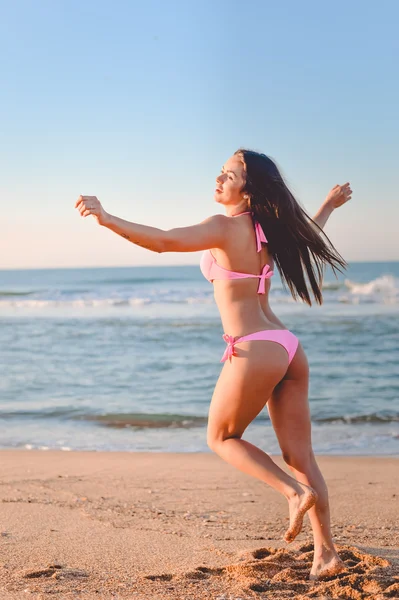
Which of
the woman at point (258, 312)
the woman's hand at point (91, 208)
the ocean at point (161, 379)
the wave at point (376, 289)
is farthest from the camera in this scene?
the wave at point (376, 289)

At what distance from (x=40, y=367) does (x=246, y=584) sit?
9.68 m

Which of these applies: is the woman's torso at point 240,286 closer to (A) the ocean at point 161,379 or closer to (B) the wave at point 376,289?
(A) the ocean at point 161,379

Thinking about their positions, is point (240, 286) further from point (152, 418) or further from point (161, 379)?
point (161, 379)

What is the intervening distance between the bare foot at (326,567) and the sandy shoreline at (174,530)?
0.08m

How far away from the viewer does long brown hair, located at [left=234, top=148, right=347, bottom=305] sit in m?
Answer: 3.49

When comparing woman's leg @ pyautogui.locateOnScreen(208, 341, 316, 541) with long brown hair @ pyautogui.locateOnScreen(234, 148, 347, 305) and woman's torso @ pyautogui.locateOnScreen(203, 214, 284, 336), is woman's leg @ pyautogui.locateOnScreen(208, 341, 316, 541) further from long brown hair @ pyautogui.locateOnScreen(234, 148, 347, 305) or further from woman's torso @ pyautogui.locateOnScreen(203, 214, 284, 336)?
long brown hair @ pyautogui.locateOnScreen(234, 148, 347, 305)

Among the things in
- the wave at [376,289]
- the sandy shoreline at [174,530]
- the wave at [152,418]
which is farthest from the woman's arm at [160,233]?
the wave at [376,289]

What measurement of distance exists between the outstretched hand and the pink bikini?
0.92 m

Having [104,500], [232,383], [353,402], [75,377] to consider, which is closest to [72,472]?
[104,500]

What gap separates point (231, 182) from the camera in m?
3.53

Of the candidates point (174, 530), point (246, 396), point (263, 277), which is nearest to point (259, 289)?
point (263, 277)

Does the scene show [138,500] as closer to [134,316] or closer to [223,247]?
[223,247]

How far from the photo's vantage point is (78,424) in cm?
850

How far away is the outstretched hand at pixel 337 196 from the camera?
4242 mm
